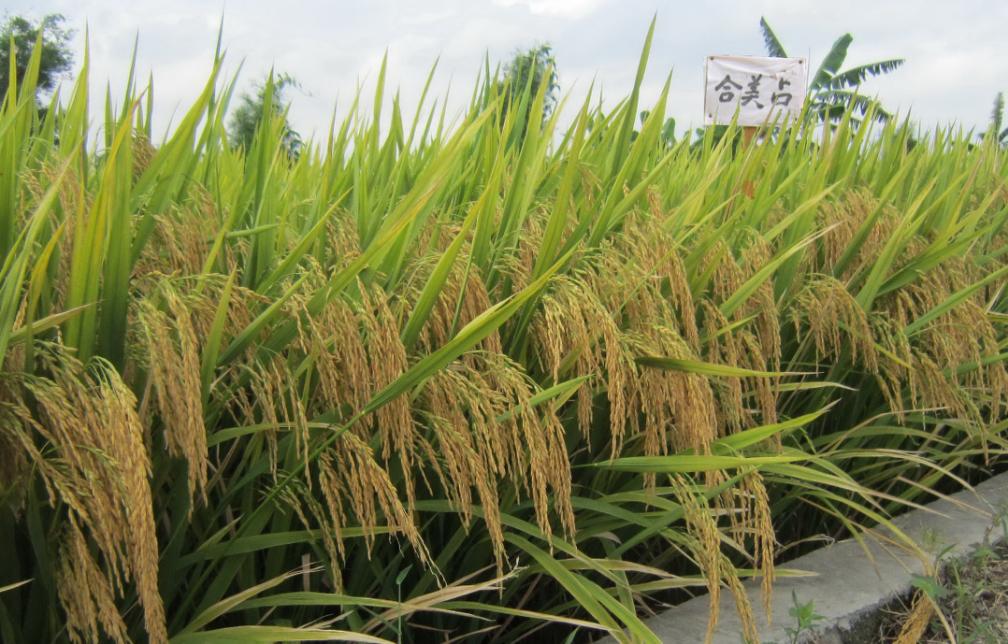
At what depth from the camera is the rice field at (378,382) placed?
130cm

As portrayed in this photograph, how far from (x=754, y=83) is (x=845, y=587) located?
3.90 meters

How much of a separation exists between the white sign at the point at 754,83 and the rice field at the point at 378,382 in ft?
9.63

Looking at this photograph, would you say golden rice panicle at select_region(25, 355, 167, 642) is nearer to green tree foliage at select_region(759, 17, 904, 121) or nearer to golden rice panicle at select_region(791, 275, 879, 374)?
golden rice panicle at select_region(791, 275, 879, 374)

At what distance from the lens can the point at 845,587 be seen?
228 cm

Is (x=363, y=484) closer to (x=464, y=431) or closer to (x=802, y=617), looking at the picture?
(x=464, y=431)

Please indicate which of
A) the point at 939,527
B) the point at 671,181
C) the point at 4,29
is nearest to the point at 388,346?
the point at 671,181

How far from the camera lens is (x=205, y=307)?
1366 mm

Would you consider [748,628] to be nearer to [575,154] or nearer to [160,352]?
[575,154]

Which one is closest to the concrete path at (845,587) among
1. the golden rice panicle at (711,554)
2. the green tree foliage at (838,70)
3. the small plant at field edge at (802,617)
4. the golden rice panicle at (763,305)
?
the small plant at field edge at (802,617)

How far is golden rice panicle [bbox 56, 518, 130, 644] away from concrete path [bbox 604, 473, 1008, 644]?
0.99 meters

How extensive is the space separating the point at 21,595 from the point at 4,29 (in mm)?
34476

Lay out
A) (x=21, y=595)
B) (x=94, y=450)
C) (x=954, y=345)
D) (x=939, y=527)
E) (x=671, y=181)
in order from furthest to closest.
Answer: (x=671, y=181) → (x=939, y=527) → (x=954, y=345) → (x=21, y=595) → (x=94, y=450)

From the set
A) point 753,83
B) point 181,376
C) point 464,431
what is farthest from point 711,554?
point 753,83

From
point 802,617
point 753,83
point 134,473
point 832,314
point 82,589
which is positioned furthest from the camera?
point 753,83
